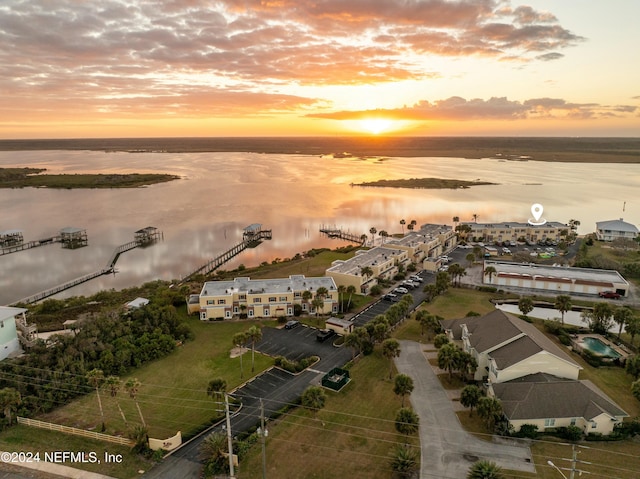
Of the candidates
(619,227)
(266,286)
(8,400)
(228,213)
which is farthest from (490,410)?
(228,213)

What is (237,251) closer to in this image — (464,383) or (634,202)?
(464,383)

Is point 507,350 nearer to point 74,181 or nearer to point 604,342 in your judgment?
point 604,342

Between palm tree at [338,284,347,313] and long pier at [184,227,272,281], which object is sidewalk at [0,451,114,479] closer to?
palm tree at [338,284,347,313]

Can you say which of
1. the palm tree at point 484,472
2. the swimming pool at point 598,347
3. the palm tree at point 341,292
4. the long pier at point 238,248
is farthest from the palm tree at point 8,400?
the swimming pool at point 598,347

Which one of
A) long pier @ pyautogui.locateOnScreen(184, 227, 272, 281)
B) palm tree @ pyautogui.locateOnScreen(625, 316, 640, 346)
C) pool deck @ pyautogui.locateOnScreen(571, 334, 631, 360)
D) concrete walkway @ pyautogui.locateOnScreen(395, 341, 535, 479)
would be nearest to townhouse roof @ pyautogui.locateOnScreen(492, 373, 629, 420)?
concrete walkway @ pyautogui.locateOnScreen(395, 341, 535, 479)

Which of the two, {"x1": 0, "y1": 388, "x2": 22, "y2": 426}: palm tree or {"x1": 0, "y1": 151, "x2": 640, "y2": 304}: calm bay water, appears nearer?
{"x1": 0, "y1": 388, "x2": 22, "y2": 426}: palm tree
